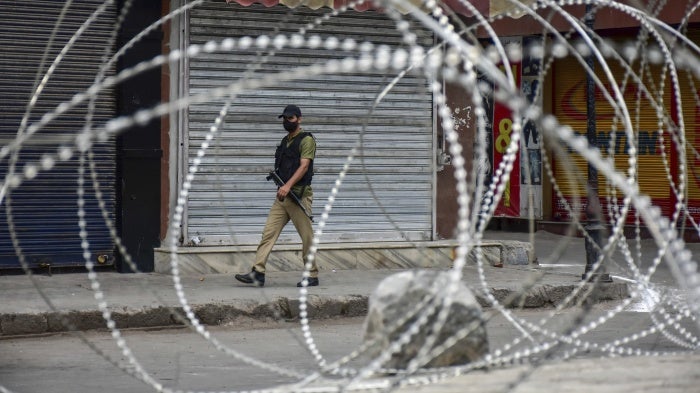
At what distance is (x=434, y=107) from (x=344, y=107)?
122 centimetres

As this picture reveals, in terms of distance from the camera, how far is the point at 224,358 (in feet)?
29.8

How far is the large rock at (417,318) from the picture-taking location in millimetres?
7605

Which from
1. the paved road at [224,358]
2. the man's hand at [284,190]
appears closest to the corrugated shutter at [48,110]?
the man's hand at [284,190]

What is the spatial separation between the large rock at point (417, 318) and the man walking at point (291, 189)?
182 inches

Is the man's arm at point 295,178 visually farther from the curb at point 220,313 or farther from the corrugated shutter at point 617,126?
the corrugated shutter at point 617,126

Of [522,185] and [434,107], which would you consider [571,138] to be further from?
[522,185]

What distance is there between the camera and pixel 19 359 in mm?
9031

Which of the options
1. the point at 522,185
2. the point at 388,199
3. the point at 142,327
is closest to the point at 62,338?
the point at 142,327

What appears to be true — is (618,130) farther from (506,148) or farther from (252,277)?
(252,277)

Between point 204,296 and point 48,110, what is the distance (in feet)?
8.86

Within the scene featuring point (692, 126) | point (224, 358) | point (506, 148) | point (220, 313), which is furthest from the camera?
point (506, 148)

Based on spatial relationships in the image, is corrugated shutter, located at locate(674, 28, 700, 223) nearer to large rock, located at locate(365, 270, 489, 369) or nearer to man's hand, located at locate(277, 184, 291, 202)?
man's hand, located at locate(277, 184, 291, 202)

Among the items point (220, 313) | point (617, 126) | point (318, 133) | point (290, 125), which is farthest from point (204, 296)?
point (617, 126)

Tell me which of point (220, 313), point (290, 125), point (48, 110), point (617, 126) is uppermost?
point (48, 110)
